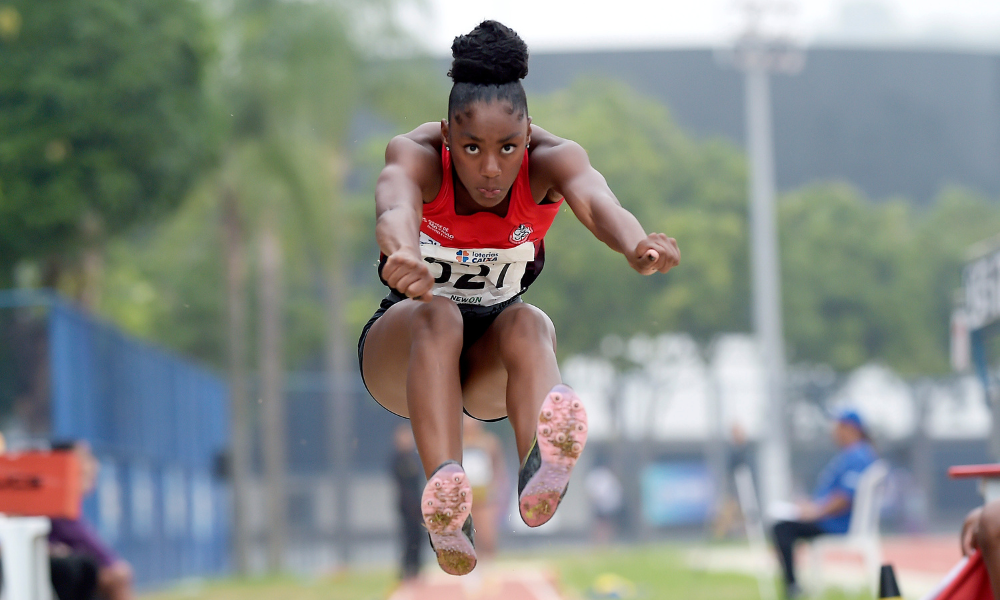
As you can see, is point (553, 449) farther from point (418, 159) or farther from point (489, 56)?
point (489, 56)

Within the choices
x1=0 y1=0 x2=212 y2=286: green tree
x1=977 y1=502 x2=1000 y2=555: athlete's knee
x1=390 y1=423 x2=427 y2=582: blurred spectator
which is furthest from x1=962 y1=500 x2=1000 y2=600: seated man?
x1=0 y1=0 x2=212 y2=286: green tree

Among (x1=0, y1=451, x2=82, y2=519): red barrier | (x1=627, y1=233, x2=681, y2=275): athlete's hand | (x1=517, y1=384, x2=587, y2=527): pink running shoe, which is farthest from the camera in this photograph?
(x1=0, y1=451, x2=82, y2=519): red barrier

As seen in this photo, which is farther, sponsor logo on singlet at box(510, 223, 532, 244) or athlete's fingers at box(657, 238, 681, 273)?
sponsor logo on singlet at box(510, 223, 532, 244)

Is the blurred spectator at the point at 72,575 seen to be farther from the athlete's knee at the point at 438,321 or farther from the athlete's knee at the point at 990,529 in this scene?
the athlete's knee at the point at 990,529

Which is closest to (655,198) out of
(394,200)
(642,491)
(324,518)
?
(642,491)

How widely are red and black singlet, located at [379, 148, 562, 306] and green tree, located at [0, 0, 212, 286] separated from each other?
25.5ft

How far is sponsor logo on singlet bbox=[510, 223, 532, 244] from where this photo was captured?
3627 mm

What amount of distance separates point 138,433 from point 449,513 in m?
12.0

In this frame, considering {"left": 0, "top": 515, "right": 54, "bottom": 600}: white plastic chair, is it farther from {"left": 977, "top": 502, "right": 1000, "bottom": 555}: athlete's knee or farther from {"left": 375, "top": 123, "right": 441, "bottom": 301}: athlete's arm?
{"left": 977, "top": 502, "right": 1000, "bottom": 555}: athlete's knee

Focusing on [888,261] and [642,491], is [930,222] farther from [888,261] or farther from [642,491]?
[642,491]

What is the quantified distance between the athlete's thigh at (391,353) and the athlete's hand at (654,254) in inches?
28.4

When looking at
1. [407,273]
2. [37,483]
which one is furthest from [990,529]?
[37,483]

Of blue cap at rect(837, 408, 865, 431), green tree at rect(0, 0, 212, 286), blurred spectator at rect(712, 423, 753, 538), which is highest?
green tree at rect(0, 0, 212, 286)

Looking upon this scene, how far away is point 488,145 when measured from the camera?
130 inches
